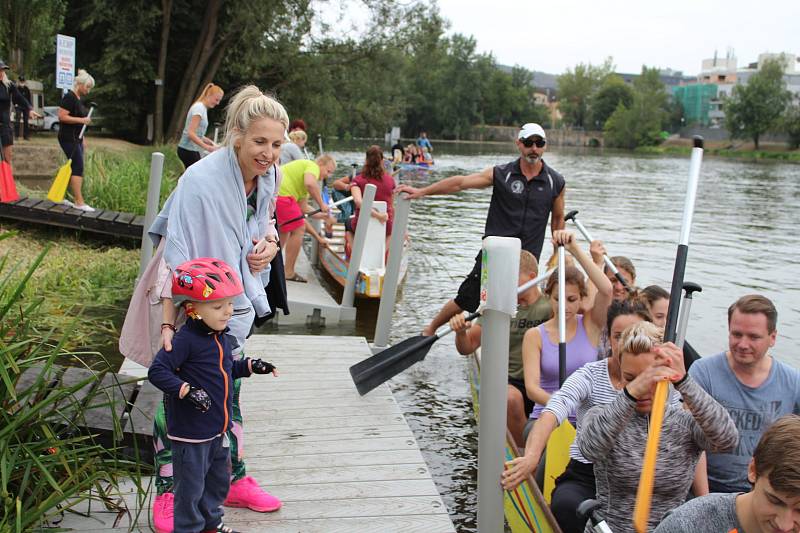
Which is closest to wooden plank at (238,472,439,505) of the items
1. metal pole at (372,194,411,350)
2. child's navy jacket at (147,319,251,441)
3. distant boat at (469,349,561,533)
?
distant boat at (469,349,561,533)

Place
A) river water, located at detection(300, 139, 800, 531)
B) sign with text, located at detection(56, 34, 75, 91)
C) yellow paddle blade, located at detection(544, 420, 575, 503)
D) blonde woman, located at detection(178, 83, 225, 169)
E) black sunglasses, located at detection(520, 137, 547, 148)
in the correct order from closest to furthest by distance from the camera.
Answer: yellow paddle blade, located at detection(544, 420, 575, 503) < black sunglasses, located at detection(520, 137, 547, 148) < river water, located at detection(300, 139, 800, 531) < blonde woman, located at detection(178, 83, 225, 169) < sign with text, located at detection(56, 34, 75, 91)

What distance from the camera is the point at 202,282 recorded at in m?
2.86

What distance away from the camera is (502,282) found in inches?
118

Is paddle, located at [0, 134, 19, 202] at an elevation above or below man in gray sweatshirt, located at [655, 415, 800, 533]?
above

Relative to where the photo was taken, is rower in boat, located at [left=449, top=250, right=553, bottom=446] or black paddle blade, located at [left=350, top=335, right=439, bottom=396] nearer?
black paddle blade, located at [left=350, top=335, right=439, bottom=396]

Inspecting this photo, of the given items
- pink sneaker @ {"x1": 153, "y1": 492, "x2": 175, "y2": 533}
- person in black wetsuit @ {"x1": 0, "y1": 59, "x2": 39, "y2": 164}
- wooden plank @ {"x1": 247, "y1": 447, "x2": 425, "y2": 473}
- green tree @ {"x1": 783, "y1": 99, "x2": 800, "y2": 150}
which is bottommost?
wooden plank @ {"x1": 247, "y1": 447, "x2": 425, "y2": 473}

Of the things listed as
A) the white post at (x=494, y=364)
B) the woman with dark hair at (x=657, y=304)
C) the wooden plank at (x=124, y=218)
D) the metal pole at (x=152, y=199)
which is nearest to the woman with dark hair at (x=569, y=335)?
the woman with dark hair at (x=657, y=304)

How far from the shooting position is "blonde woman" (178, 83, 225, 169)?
8695 millimetres

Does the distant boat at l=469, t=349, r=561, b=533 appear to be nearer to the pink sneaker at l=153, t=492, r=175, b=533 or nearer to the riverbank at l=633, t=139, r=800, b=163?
the pink sneaker at l=153, t=492, r=175, b=533

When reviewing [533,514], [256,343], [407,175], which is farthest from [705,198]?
[533,514]

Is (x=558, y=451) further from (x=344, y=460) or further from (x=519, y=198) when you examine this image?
(x=519, y=198)

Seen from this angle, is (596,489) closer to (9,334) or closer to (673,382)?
(673,382)

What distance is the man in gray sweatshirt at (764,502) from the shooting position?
2.09 metres

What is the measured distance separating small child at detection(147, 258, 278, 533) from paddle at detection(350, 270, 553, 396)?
1.72 metres
